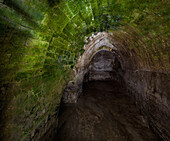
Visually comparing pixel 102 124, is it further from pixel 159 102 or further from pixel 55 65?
pixel 55 65

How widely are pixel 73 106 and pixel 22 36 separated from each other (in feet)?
12.5

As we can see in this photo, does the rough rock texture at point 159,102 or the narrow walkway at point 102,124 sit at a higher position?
the rough rock texture at point 159,102

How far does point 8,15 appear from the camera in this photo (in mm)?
973

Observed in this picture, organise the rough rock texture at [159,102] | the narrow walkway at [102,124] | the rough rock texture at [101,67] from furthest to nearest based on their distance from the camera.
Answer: the rough rock texture at [101,67]
the narrow walkway at [102,124]
the rough rock texture at [159,102]

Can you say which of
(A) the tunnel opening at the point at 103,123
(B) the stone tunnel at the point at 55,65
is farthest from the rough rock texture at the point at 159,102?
(A) the tunnel opening at the point at 103,123

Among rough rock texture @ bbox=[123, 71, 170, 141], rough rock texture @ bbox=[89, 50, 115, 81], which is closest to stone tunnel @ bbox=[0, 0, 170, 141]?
rough rock texture @ bbox=[123, 71, 170, 141]

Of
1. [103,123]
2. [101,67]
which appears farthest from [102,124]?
[101,67]

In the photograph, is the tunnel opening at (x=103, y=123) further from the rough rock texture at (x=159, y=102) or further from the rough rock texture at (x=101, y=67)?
the rough rock texture at (x=101, y=67)

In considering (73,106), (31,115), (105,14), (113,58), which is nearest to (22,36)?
(31,115)

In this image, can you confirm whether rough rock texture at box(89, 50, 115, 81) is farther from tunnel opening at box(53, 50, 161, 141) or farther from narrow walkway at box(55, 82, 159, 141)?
narrow walkway at box(55, 82, 159, 141)

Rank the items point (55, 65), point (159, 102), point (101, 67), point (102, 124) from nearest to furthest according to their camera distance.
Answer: point (55, 65), point (159, 102), point (102, 124), point (101, 67)

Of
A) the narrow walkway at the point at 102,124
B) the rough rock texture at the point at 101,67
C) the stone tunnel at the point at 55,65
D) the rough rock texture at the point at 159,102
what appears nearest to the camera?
the stone tunnel at the point at 55,65

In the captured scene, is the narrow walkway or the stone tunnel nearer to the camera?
the stone tunnel

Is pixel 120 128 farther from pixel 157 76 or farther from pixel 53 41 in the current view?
pixel 53 41
